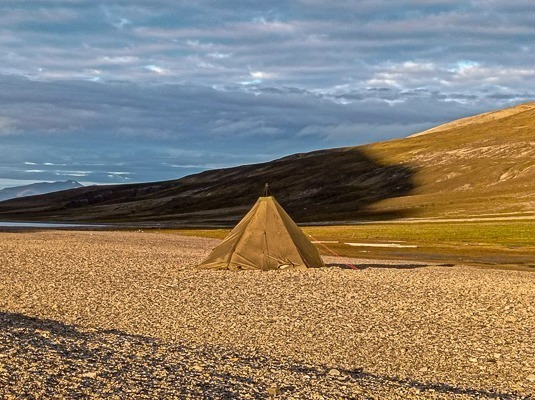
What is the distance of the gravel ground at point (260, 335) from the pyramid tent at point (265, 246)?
182 cm

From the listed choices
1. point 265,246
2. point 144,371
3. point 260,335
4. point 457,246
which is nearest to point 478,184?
point 457,246

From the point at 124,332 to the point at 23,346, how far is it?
417 cm

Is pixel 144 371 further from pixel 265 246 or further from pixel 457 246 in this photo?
pixel 457 246

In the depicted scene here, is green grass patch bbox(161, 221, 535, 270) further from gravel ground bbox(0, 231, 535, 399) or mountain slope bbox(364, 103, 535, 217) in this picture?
mountain slope bbox(364, 103, 535, 217)

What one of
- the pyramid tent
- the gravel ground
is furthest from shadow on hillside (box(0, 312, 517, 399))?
the pyramid tent

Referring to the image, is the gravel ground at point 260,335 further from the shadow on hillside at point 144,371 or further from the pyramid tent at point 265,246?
the pyramid tent at point 265,246

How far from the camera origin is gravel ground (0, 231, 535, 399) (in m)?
13.5

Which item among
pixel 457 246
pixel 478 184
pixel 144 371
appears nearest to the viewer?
pixel 144 371

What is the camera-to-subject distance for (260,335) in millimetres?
19516

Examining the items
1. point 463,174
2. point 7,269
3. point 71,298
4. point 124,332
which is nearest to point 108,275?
point 7,269

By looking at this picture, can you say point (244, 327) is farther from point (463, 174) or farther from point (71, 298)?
point (463, 174)

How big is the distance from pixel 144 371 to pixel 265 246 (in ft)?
77.3

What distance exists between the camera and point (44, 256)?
4091 centimetres

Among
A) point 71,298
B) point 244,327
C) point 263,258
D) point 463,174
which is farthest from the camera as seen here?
point 463,174
